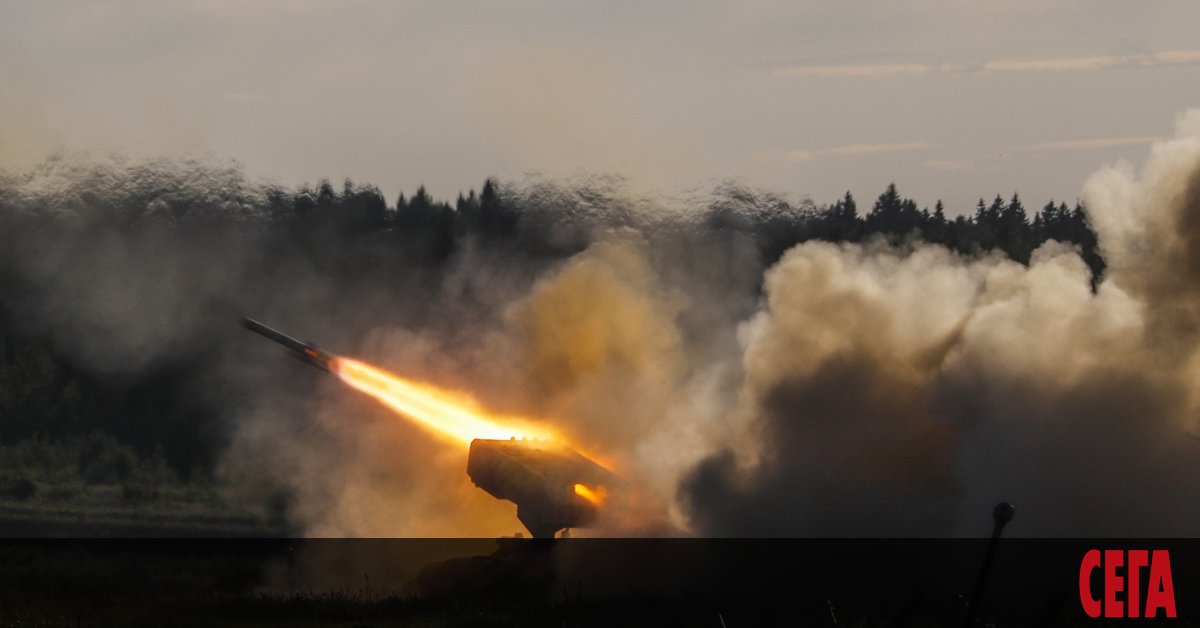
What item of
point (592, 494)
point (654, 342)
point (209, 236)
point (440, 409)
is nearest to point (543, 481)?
point (592, 494)

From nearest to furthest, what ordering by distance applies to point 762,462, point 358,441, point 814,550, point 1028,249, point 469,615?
point 469,615 < point 814,550 < point 762,462 < point 358,441 < point 1028,249

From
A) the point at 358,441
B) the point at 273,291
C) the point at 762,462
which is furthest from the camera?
the point at 273,291


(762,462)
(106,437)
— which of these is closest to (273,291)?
(106,437)

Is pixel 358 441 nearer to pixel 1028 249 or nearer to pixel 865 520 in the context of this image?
pixel 865 520

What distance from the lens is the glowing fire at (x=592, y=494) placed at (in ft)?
124

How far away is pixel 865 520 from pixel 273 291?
26019 millimetres

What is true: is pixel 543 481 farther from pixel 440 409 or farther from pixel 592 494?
pixel 440 409

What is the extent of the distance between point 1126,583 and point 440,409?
1794 cm

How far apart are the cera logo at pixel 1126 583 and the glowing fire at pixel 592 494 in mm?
9566

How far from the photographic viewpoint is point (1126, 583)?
109 feet

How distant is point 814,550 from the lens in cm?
3641

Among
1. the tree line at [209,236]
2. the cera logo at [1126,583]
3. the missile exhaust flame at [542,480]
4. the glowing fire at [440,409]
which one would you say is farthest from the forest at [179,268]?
the cera logo at [1126,583]

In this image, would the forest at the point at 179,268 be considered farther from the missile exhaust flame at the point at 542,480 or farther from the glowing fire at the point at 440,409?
the missile exhaust flame at the point at 542,480

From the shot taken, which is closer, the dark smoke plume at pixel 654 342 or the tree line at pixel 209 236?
the dark smoke plume at pixel 654 342
